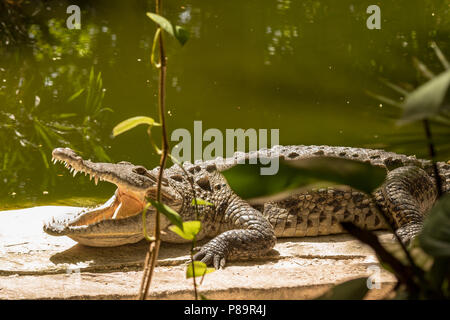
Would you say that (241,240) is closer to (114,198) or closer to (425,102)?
(114,198)

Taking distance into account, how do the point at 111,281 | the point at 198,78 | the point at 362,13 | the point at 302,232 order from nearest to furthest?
the point at 111,281 < the point at 302,232 < the point at 198,78 < the point at 362,13

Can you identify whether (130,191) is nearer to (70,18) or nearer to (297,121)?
(297,121)

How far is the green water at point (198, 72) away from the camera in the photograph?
5.78 metres

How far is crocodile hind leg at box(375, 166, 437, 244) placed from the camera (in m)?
3.77

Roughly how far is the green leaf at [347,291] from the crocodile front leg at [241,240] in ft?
6.98

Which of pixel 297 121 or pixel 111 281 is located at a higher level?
pixel 297 121

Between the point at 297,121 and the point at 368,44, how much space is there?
172 cm

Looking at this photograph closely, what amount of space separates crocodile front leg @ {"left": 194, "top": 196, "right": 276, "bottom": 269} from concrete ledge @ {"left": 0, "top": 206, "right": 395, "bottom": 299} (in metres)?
0.06

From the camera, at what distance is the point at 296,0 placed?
27.1ft

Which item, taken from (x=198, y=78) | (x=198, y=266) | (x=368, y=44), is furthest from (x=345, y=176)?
(x=368, y=44)

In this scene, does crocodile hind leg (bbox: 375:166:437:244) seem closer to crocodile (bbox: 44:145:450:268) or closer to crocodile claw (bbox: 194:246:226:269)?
crocodile (bbox: 44:145:450:268)

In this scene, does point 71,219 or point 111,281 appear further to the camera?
point 71,219

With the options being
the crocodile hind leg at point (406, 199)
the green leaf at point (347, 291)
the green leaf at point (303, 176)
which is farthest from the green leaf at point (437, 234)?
the crocodile hind leg at point (406, 199)
